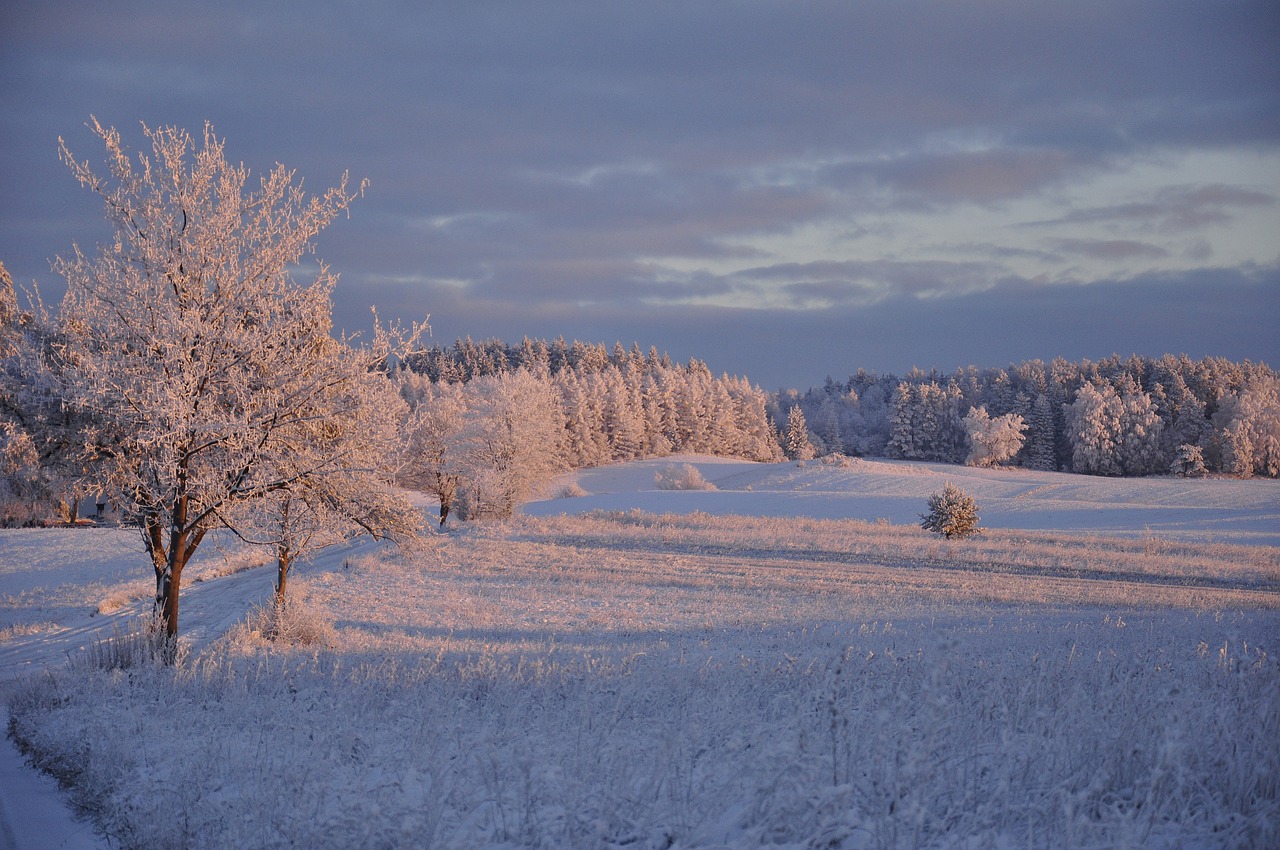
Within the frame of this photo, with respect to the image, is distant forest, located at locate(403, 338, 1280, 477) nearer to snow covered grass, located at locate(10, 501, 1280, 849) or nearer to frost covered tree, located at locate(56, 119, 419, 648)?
frost covered tree, located at locate(56, 119, 419, 648)

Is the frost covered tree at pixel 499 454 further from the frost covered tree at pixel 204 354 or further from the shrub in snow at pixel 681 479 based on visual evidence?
the frost covered tree at pixel 204 354

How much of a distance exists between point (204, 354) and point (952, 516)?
31.0 metres

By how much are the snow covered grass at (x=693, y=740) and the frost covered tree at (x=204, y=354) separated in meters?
2.67

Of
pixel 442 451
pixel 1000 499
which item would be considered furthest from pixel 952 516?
pixel 1000 499

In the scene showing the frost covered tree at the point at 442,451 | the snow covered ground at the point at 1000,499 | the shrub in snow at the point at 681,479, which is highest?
the frost covered tree at the point at 442,451

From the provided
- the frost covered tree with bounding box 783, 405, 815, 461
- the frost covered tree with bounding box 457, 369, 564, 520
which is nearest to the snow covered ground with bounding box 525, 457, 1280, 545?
the frost covered tree with bounding box 457, 369, 564, 520

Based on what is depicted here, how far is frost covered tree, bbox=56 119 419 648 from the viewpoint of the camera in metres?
11.2

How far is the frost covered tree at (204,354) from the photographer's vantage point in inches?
441

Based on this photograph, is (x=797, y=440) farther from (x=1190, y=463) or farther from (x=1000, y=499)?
(x=1000, y=499)

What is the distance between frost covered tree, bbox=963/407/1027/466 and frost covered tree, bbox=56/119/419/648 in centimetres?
8936

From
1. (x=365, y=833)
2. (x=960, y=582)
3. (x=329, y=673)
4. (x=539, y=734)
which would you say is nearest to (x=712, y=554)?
(x=960, y=582)

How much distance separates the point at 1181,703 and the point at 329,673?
31.1ft

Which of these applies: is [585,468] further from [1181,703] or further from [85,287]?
[1181,703]

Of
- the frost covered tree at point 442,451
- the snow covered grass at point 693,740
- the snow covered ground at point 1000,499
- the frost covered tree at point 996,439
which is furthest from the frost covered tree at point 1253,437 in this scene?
the snow covered grass at point 693,740
